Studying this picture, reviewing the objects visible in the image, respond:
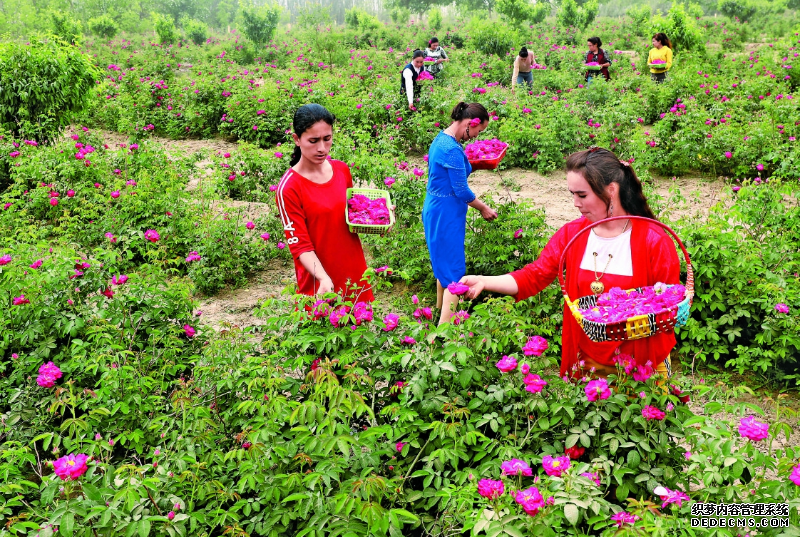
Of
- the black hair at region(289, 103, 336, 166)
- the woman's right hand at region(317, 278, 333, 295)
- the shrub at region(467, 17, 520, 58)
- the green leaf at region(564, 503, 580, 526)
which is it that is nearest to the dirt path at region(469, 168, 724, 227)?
the black hair at region(289, 103, 336, 166)

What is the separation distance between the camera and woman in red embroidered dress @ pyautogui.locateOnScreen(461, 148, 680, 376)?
7.02 feet

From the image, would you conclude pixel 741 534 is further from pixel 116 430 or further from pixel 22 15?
pixel 22 15

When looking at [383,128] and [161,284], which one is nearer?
[161,284]

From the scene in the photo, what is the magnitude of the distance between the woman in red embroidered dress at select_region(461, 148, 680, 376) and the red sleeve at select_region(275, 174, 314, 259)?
3.03 feet

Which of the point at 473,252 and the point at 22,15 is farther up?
the point at 22,15

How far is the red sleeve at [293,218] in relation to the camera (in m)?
2.84

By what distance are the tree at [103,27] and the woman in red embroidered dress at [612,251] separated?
95.0ft

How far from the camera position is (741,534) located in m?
1.52

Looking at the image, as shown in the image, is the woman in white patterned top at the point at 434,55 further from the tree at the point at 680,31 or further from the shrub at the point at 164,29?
the shrub at the point at 164,29

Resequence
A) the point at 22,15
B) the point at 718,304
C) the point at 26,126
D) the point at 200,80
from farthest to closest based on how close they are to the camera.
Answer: the point at 22,15 → the point at 200,80 → the point at 26,126 → the point at 718,304

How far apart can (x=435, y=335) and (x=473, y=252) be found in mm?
Answer: 2773

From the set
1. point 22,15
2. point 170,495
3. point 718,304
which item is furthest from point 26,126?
point 22,15

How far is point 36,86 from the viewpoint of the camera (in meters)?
7.62

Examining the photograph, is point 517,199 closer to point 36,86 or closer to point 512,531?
point 512,531
